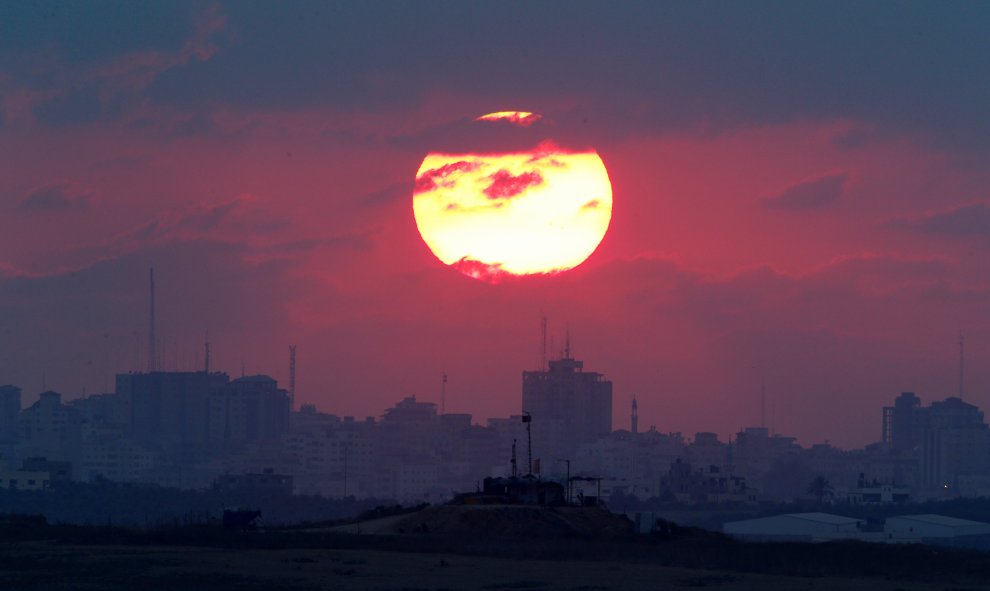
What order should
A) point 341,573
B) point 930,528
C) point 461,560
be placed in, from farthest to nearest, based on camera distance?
1. point 930,528
2. point 461,560
3. point 341,573

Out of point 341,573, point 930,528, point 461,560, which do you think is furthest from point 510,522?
point 930,528

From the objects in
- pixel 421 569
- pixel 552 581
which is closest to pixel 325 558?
pixel 421 569

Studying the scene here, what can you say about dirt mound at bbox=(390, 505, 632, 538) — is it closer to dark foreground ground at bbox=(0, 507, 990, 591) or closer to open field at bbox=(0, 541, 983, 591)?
dark foreground ground at bbox=(0, 507, 990, 591)

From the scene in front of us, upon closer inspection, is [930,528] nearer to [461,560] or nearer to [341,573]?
[461,560]

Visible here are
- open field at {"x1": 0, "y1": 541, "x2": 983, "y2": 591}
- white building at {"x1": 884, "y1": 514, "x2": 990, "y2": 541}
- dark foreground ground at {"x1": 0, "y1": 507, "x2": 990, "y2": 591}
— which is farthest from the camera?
white building at {"x1": 884, "y1": 514, "x2": 990, "y2": 541}

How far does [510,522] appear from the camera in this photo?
7581 centimetres

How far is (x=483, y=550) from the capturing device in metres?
63.4

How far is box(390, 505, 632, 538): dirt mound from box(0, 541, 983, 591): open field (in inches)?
523

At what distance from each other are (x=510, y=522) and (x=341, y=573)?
24.0 m

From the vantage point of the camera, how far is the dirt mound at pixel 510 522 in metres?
74.4

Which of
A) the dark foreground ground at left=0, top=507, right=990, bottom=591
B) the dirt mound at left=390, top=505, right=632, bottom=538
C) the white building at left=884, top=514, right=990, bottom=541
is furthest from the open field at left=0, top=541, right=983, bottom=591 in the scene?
the white building at left=884, top=514, right=990, bottom=541

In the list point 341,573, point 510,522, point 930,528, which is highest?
point 510,522

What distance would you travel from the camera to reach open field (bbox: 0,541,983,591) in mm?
49344

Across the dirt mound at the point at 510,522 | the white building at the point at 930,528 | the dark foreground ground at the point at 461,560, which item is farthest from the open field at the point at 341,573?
the white building at the point at 930,528
